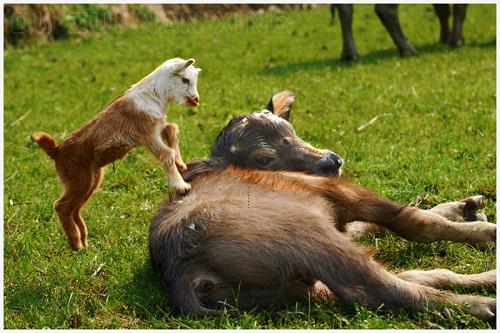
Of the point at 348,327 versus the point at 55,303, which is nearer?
the point at 348,327

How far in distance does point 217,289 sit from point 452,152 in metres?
3.88

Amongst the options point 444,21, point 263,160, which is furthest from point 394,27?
point 263,160

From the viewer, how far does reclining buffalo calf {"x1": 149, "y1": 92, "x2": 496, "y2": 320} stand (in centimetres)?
432

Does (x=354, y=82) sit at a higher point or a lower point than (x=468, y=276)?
lower

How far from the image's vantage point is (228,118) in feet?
32.4

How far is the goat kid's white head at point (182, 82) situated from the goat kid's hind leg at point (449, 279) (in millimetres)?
1508

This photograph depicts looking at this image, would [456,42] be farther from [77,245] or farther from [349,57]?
[77,245]

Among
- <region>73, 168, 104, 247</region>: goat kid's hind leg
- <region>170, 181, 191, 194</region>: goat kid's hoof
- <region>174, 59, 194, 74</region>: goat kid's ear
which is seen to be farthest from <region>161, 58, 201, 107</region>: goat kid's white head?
<region>73, 168, 104, 247</region>: goat kid's hind leg

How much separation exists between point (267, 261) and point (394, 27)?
10.9m

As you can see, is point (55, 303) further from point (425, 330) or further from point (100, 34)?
point (100, 34)

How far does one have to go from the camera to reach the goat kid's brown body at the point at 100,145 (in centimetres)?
462

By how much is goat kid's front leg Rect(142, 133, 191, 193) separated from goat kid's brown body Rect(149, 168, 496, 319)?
187 millimetres

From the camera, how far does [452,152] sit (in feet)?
25.1

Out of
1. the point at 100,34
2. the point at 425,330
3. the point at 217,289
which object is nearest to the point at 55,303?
the point at 217,289
